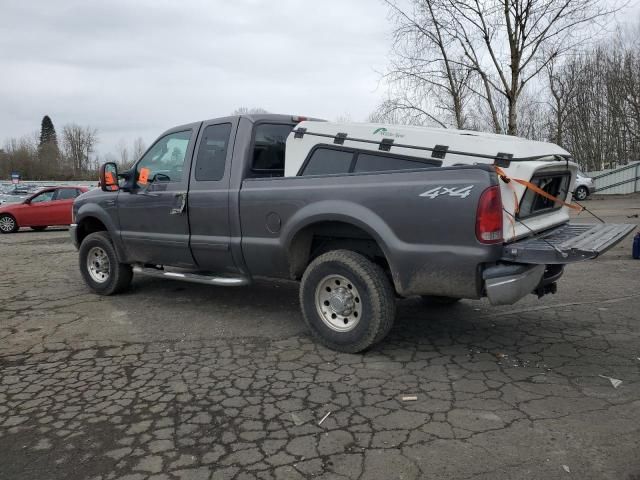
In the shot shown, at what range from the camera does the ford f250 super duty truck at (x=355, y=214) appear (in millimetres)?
3570

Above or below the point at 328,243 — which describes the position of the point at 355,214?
above

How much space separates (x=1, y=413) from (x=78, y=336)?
1.65 metres

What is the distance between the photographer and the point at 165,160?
5.78m

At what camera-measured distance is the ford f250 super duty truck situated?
357cm

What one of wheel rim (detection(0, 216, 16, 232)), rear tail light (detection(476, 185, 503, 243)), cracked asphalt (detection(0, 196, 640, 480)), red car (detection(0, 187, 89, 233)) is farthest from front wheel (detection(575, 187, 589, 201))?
wheel rim (detection(0, 216, 16, 232))

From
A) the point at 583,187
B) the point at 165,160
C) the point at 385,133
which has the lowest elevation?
the point at 583,187

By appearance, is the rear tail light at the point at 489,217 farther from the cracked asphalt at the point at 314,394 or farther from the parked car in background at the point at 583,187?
the parked car in background at the point at 583,187

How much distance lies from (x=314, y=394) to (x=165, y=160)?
3.45 meters

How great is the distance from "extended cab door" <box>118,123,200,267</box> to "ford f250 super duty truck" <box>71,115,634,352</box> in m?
0.02

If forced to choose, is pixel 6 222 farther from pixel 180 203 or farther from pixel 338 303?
pixel 338 303

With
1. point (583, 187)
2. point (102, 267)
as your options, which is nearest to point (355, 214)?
point (102, 267)

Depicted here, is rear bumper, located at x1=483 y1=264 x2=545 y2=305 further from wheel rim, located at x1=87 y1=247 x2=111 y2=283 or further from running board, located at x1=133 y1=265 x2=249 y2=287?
wheel rim, located at x1=87 y1=247 x2=111 y2=283

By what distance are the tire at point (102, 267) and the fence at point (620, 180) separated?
30.6 m

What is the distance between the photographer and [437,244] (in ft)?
12.1
